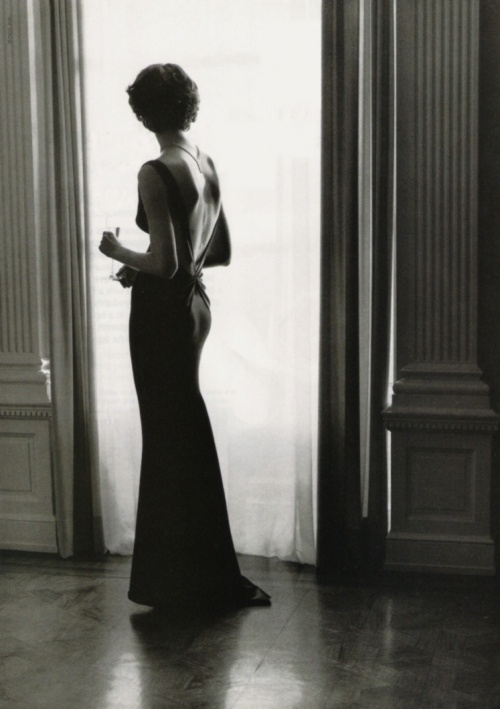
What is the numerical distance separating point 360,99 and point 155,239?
3.64 ft

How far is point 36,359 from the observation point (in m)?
3.93

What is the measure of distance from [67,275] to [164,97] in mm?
1084

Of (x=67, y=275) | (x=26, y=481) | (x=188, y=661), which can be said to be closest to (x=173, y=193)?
(x=67, y=275)

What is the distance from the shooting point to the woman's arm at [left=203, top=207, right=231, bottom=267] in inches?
127

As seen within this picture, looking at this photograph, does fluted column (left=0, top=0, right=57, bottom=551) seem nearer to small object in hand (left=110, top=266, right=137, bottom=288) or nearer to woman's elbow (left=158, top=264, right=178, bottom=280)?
small object in hand (left=110, top=266, right=137, bottom=288)

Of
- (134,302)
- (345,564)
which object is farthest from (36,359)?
(345,564)

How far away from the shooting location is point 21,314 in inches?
154

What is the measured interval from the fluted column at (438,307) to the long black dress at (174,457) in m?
0.83

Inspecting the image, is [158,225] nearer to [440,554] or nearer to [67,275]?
[67,275]

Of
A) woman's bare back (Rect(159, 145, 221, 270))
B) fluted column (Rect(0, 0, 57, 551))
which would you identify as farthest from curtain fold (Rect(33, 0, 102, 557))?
woman's bare back (Rect(159, 145, 221, 270))

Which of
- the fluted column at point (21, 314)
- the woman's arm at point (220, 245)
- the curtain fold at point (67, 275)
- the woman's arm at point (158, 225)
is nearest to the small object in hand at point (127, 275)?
the woman's arm at point (158, 225)

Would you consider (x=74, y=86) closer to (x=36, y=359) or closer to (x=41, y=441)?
(x=36, y=359)

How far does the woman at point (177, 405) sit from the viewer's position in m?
3.01

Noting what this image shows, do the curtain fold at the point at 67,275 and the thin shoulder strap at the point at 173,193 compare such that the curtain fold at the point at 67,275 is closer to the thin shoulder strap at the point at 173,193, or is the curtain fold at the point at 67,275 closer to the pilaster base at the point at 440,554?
the thin shoulder strap at the point at 173,193
